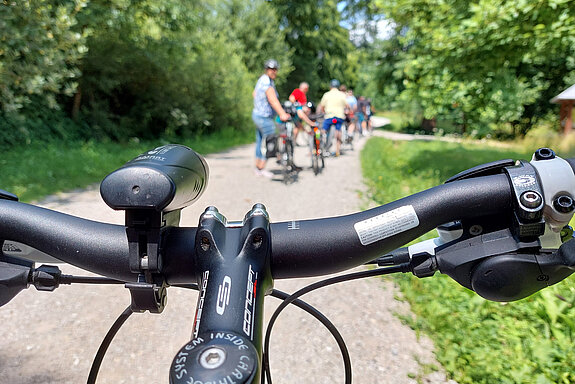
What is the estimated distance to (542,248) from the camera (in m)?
0.87

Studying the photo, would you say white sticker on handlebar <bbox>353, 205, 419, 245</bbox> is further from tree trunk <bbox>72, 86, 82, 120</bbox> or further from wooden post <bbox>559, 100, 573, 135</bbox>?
wooden post <bbox>559, 100, 573, 135</bbox>

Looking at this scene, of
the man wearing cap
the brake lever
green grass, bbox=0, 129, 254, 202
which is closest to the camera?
the brake lever

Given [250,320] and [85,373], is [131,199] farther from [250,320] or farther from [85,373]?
[85,373]

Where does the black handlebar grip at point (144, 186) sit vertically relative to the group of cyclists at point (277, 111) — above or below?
below

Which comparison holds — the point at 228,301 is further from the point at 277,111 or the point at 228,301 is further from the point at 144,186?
the point at 277,111

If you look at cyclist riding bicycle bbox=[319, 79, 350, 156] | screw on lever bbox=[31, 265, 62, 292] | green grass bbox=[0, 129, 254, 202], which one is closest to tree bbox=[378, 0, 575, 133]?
cyclist riding bicycle bbox=[319, 79, 350, 156]

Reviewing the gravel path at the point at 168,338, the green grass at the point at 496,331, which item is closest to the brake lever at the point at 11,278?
the gravel path at the point at 168,338

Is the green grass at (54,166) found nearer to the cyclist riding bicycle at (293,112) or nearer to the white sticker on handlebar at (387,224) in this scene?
the cyclist riding bicycle at (293,112)

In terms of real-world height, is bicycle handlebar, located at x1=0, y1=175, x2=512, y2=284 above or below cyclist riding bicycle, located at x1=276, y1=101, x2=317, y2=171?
below

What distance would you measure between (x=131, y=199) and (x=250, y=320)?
0.28 meters

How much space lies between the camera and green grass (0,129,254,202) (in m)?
6.88

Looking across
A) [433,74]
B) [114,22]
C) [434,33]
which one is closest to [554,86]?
[433,74]

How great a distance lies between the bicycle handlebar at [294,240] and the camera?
80cm

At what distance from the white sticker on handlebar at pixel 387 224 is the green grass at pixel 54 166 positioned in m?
6.32
